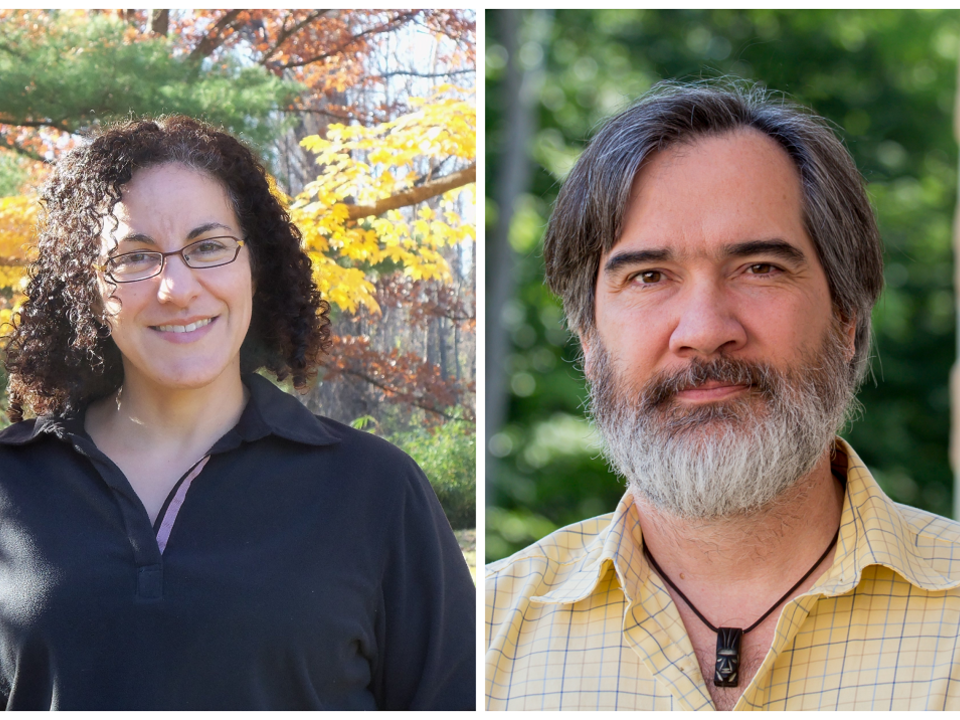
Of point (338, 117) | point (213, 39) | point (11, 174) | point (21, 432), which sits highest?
point (213, 39)

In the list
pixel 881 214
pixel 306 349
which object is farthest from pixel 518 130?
pixel 306 349

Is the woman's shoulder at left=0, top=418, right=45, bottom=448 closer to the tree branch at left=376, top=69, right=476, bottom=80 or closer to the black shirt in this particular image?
the black shirt

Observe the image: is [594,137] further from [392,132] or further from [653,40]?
[653,40]

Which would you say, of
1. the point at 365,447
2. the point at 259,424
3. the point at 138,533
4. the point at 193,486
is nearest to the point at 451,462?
the point at 365,447

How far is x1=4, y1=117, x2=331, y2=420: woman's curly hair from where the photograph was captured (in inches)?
72.3

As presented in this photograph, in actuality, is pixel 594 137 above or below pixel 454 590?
above

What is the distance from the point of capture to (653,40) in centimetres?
576

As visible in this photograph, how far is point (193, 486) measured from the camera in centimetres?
181

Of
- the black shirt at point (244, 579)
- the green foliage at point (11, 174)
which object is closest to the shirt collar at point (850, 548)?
the black shirt at point (244, 579)

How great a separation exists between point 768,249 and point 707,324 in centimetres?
19

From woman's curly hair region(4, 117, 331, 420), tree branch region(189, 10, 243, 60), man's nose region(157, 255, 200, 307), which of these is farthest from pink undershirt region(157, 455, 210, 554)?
tree branch region(189, 10, 243, 60)

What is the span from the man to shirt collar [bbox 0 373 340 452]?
19.4 inches

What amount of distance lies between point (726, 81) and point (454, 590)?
4.16 ft

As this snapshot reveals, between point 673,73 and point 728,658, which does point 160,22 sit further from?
point 673,73
